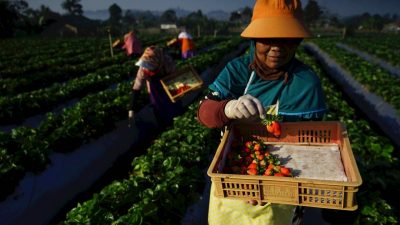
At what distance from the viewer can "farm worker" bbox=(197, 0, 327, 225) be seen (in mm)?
2365

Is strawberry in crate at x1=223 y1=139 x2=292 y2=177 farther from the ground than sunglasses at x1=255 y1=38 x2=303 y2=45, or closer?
closer

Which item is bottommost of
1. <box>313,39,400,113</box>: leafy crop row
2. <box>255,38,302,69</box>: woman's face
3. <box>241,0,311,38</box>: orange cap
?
<box>313,39,400,113</box>: leafy crop row

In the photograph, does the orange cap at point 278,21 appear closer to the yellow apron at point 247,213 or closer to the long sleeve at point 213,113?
the long sleeve at point 213,113

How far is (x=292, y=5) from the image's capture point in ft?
7.96

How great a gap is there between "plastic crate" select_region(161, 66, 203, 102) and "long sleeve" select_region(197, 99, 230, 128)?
12.3 feet

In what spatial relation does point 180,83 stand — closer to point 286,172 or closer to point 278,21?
point 278,21

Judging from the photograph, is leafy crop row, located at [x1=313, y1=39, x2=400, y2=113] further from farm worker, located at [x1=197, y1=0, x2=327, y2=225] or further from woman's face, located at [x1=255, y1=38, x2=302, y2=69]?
woman's face, located at [x1=255, y1=38, x2=302, y2=69]

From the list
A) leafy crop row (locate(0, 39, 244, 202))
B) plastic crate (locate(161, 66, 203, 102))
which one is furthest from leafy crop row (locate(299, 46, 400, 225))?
leafy crop row (locate(0, 39, 244, 202))

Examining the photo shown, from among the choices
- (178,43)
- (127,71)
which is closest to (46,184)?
(127,71)

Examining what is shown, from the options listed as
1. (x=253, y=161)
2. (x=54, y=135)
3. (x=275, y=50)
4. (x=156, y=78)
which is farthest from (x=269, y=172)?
(x=54, y=135)

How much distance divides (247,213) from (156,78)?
15.2ft

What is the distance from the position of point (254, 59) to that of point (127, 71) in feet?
41.7

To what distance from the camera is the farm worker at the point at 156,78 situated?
636 centimetres

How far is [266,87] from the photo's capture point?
2689 mm
